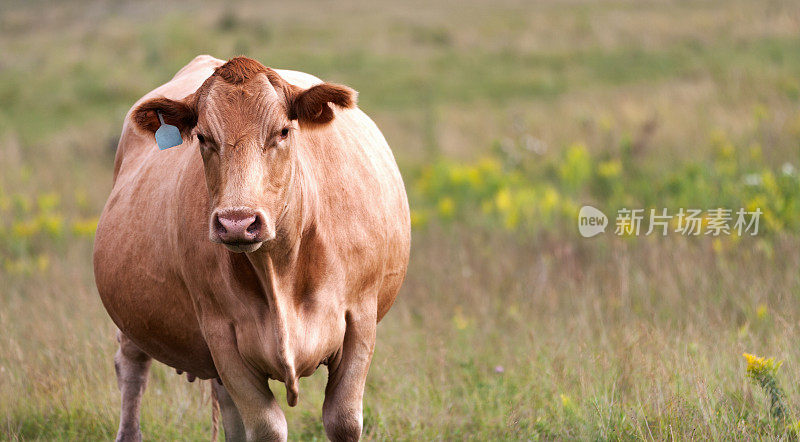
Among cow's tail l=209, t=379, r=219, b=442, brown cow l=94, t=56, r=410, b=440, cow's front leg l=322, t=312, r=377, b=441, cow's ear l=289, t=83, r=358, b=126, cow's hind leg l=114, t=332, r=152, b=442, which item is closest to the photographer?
brown cow l=94, t=56, r=410, b=440

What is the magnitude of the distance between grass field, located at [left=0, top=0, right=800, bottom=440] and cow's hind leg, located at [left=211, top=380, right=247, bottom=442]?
0.42 m

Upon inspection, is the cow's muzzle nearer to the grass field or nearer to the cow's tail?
the cow's tail

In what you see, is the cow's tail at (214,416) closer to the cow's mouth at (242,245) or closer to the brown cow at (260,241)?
the brown cow at (260,241)

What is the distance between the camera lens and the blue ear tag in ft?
11.9

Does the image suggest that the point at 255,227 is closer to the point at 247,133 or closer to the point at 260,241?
the point at 260,241

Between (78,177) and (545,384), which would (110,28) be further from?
(545,384)

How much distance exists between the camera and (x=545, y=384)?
215 inches

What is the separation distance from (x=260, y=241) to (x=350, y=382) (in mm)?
1131

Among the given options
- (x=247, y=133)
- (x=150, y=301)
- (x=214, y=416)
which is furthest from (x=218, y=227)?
(x=214, y=416)

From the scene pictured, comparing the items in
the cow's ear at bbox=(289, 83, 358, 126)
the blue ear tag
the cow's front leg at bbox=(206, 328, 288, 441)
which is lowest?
the cow's front leg at bbox=(206, 328, 288, 441)

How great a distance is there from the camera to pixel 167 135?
144 inches

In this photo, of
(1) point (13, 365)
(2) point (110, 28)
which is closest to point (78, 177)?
(1) point (13, 365)

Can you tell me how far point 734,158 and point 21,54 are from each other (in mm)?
16902

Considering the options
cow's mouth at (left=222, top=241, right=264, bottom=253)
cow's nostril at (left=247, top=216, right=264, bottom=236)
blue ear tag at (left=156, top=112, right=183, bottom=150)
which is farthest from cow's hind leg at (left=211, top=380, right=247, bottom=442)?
cow's nostril at (left=247, top=216, right=264, bottom=236)
